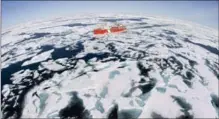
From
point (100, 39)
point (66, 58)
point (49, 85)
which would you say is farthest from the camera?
point (100, 39)

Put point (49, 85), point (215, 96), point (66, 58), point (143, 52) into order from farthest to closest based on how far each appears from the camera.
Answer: point (143, 52) < point (66, 58) < point (49, 85) < point (215, 96)

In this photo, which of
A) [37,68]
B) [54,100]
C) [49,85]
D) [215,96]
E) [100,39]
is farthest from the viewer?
[100,39]

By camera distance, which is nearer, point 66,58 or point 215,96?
point 215,96

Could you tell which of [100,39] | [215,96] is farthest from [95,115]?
[100,39]

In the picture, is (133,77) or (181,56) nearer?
(133,77)

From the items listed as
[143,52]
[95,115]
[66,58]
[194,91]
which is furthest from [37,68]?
[194,91]

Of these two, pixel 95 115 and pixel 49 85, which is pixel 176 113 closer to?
pixel 95 115

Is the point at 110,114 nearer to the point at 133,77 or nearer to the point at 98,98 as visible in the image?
the point at 98,98

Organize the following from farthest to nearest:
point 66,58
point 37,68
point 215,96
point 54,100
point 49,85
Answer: point 66,58, point 37,68, point 49,85, point 215,96, point 54,100
